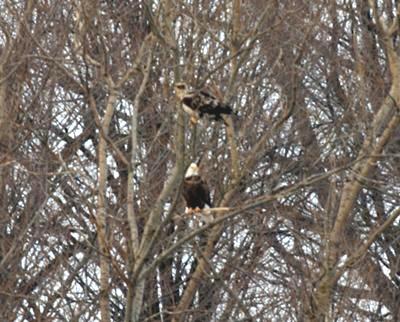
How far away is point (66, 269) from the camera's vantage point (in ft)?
45.5

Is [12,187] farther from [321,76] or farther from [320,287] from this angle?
[321,76]

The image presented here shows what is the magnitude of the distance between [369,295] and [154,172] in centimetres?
334

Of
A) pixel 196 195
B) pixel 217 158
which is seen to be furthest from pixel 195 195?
pixel 217 158

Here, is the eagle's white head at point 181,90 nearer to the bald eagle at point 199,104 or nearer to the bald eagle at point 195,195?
the bald eagle at point 199,104

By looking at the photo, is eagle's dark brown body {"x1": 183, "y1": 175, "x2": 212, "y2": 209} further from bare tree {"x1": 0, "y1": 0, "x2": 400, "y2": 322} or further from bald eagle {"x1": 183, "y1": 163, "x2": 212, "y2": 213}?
bare tree {"x1": 0, "y1": 0, "x2": 400, "y2": 322}

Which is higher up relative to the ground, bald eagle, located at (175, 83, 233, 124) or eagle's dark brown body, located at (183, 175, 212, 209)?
bald eagle, located at (175, 83, 233, 124)

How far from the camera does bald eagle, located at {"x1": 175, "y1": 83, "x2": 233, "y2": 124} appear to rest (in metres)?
9.48

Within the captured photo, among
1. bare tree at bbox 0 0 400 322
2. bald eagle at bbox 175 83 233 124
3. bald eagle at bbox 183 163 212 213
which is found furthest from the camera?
bare tree at bbox 0 0 400 322

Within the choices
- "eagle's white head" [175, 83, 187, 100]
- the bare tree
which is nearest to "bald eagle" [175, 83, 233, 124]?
"eagle's white head" [175, 83, 187, 100]

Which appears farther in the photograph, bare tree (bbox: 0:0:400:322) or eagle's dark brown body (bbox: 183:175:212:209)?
bare tree (bbox: 0:0:400:322)

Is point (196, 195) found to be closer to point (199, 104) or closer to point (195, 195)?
point (195, 195)

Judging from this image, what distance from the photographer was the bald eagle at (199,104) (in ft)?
31.1

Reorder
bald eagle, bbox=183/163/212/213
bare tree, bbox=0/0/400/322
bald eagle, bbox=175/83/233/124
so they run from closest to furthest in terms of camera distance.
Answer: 1. bald eagle, bbox=175/83/233/124
2. bald eagle, bbox=183/163/212/213
3. bare tree, bbox=0/0/400/322

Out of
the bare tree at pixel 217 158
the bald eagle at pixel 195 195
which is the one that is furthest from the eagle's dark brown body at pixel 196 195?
the bare tree at pixel 217 158
